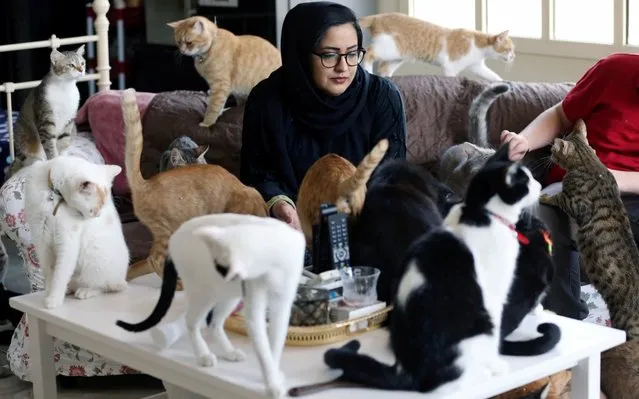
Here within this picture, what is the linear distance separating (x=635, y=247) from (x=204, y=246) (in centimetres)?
141

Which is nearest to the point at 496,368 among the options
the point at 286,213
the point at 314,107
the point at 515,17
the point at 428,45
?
the point at 286,213

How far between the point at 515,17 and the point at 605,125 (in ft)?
3.95

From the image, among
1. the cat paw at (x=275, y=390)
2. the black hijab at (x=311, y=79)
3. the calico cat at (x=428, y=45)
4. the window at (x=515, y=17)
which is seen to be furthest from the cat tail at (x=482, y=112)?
the cat paw at (x=275, y=390)

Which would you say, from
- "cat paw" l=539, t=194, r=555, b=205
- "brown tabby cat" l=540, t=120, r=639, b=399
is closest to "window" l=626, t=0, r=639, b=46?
"brown tabby cat" l=540, t=120, r=639, b=399

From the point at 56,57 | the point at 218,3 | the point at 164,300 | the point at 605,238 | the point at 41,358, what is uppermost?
the point at 218,3

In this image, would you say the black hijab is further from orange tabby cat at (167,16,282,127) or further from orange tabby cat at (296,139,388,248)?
orange tabby cat at (167,16,282,127)

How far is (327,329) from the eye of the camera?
6.16ft

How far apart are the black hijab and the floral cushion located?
0.86 m

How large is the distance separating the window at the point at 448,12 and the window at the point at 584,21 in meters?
0.46

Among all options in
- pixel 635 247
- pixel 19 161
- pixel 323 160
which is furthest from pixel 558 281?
pixel 19 161

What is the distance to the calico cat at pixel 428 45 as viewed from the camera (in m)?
3.88

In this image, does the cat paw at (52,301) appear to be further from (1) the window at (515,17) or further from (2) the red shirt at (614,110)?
(1) the window at (515,17)

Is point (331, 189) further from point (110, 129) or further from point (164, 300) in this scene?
point (110, 129)

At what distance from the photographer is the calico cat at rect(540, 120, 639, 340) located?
2.60 m
